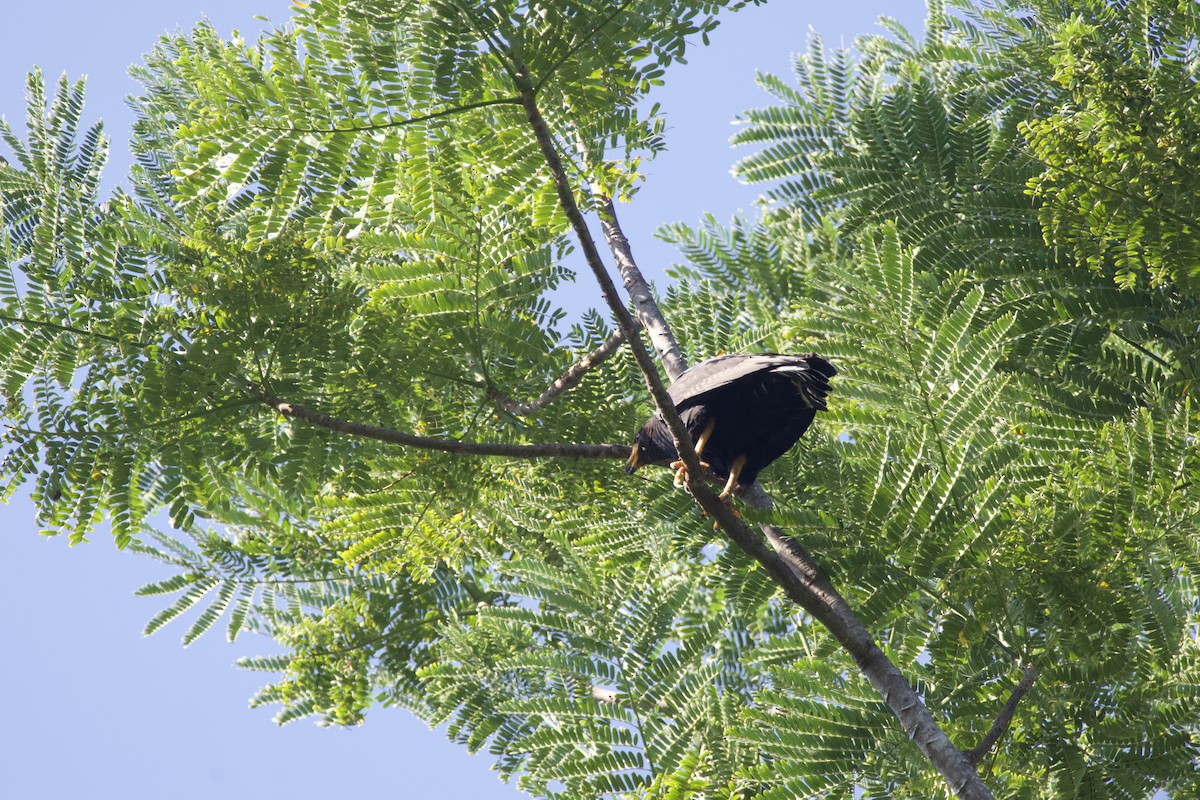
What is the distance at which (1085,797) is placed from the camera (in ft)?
13.0

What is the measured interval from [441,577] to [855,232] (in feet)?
12.7

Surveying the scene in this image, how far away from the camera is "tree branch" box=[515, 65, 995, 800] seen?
128 inches

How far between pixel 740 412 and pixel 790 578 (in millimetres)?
1043

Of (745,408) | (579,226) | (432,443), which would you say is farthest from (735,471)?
(579,226)

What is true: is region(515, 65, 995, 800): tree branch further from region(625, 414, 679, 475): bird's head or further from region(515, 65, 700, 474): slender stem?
region(625, 414, 679, 475): bird's head

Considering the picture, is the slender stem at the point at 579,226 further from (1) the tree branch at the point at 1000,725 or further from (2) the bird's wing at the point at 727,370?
(1) the tree branch at the point at 1000,725

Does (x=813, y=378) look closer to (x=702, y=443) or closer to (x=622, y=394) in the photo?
(x=702, y=443)

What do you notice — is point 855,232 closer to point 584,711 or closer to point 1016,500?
point 1016,500

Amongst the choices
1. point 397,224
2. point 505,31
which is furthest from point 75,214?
point 505,31

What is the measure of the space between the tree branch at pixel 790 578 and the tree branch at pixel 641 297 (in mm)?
1451

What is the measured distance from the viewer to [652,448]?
15.0ft

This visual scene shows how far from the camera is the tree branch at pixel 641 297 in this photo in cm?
529

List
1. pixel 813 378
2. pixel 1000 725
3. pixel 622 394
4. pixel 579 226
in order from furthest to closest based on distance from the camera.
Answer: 1. pixel 622 394
2. pixel 813 378
3. pixel 1000 725
4. pixel 579 226

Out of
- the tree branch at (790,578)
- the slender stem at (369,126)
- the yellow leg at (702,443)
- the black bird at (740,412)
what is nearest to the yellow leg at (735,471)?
the black bird at (740,412)
